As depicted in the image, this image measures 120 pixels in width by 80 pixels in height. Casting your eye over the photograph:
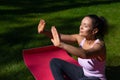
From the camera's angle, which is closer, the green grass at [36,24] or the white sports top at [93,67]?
the white sports top at [93,67]

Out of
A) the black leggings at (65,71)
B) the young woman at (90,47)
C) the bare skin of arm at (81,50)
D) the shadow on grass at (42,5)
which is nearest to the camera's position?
the bare skin of arm at (81,50)

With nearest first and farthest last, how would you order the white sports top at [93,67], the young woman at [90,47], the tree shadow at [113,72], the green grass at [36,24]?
the young woman at [90,47]
the white sports top at [93,67]
the tree shadow at [113,72]
the green grass at [36,24]

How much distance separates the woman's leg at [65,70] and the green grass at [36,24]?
41cm

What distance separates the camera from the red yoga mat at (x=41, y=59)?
143 inches

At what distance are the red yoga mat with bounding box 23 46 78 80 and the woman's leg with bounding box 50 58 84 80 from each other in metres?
0.22

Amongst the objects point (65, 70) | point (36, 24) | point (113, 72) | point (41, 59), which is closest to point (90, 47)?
point (65, 70)

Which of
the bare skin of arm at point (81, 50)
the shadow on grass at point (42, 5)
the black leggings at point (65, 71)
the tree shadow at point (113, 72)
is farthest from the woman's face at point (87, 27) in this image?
the shadow on grass at point (42, 5)

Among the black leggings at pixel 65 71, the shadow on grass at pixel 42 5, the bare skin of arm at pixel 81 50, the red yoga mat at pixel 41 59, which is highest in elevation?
the bare skin of arm at pixel 81 50

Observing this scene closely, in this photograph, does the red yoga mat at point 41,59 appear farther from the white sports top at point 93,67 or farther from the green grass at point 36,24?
the white sports top at point 93,67

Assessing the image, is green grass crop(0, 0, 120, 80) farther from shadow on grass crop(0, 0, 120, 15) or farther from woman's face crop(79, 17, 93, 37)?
woman's face crop(79, 17, 93, 37)

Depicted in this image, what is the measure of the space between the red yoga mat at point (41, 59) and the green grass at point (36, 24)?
83 mm

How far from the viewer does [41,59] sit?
4.02 metres

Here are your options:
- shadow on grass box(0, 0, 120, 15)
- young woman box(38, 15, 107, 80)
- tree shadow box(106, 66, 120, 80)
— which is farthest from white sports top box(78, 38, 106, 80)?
shadow on grass box(0, 0, 120, 15)

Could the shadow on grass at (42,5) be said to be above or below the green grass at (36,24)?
below
